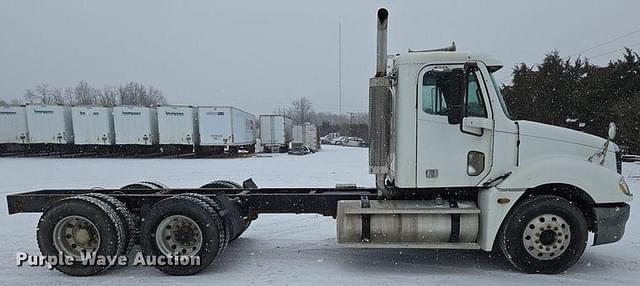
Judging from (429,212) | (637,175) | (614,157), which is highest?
(614,157)

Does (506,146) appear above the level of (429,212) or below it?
above

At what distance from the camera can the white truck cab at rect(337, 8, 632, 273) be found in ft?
15.6

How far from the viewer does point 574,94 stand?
2019cm

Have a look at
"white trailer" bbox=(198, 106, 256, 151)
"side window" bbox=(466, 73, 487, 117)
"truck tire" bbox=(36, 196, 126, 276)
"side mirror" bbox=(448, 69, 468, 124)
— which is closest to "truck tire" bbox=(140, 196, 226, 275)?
"truck tire" bbox=(36, 196, 126, 276)

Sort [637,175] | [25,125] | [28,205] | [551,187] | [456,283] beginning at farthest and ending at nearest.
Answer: [25,125]
[637,175]
[28,205]
[551,187]
[456,283]

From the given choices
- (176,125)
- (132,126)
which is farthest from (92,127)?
(176,125)

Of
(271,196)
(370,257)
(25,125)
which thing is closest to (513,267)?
(370,257)

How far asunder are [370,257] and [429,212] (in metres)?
1.26

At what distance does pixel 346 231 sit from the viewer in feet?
16.3

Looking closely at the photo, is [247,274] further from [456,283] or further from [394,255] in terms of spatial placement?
[456,283]

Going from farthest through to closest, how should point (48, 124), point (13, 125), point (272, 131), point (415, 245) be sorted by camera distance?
point (272, 131), point (13, 125), point (48, 124), point (415, 245)

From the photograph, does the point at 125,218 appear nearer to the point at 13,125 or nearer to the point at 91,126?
the point at 91,126

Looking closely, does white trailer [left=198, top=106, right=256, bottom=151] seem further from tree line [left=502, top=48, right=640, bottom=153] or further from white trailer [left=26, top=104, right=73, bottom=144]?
tree line [left=502, top=48, right=640, bottom=153]

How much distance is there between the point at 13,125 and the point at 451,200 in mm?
31078
